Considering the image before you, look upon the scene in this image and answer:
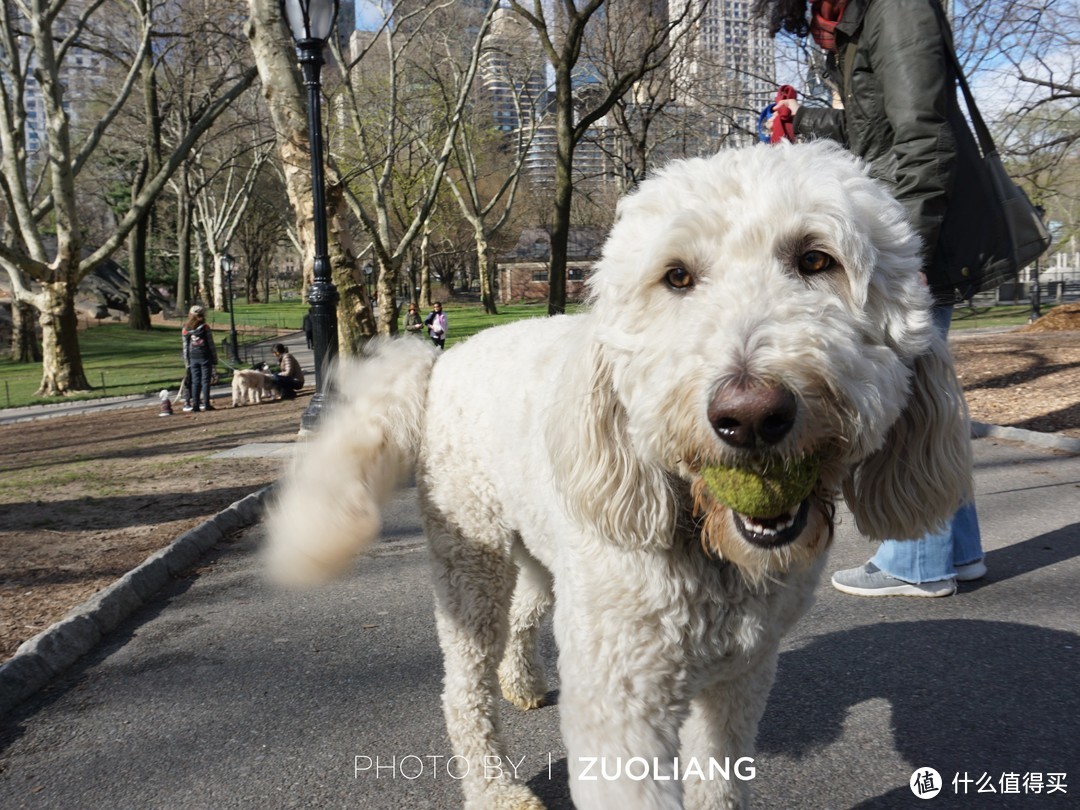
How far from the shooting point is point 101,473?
8.38m

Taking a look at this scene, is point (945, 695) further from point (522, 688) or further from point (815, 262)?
point (815, 262)

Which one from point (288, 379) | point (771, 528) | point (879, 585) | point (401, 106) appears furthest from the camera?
point (401, 106)

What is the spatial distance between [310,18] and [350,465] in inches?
293

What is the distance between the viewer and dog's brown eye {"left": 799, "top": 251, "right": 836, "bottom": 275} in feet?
5.85

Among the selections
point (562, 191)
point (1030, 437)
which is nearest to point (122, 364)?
point (562, 191)

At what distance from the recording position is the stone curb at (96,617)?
3.39m

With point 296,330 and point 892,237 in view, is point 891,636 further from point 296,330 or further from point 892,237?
point 296,330

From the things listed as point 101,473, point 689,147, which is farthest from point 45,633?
point 689,147

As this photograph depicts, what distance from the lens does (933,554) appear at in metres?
3.93

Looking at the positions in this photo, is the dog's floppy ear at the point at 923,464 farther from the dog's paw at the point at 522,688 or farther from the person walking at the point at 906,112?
the dog's paw at the point at 522,688

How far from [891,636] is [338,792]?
2.36 metres

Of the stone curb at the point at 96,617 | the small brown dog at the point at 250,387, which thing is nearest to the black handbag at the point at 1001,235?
the stone curb at the point at 96,617

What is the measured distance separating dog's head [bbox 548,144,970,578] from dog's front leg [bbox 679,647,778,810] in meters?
0.57

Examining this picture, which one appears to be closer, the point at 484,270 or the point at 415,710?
the point at 415,710
